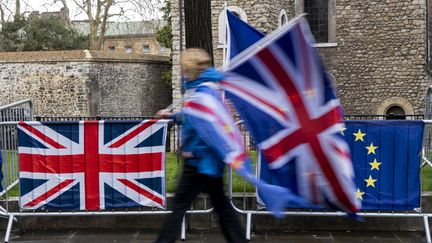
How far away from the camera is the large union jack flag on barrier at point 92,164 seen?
23.7 feet

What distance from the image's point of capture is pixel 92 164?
7.28 meters

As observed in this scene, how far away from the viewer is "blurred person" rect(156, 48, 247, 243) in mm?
5234

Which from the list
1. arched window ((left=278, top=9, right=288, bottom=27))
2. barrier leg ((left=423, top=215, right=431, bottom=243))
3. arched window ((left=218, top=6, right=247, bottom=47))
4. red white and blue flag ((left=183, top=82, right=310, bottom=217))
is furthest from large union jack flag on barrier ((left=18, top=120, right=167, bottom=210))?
arched window ((left=278, top=9, right=288, bottom=27))

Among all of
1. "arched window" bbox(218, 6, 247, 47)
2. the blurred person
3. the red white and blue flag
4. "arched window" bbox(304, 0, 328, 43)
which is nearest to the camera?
the red white and blue flag

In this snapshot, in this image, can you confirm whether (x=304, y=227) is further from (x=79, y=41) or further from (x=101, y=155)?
(x=79, y=41)

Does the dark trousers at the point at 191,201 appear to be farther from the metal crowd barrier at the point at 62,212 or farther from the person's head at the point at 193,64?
the metal crowd barrier at the point at 62,212

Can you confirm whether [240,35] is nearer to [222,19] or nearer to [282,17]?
[222,19]

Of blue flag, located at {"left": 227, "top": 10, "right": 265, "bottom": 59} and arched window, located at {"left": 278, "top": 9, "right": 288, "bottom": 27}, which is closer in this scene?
blue flag, located at {"left": 227, "top": 10, "right": 265, "bottom": 59}

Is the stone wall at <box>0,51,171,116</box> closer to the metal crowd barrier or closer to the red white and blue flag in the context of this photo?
the metal crowd barrier

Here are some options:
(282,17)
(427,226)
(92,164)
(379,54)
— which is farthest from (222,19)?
(427,226)

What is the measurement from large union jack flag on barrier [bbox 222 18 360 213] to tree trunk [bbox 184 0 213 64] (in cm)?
366

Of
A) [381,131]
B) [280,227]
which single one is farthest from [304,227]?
[381,131]

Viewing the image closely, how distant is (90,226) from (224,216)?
2881 mm

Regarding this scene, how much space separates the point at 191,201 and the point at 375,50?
23330 millimetres
